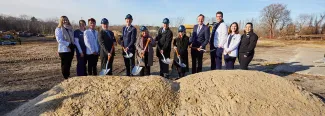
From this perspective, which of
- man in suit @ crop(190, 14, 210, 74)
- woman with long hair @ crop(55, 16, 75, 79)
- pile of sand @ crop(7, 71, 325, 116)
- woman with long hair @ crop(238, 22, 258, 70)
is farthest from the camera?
man in suit @ crop(190, 14, 210, 74)

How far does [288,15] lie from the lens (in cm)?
5309

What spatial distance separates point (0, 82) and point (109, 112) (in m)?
5.20

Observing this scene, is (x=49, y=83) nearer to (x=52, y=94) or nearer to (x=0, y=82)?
(x=0, y=82)

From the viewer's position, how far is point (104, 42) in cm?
567

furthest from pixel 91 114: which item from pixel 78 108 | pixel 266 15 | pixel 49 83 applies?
pixel 266 15

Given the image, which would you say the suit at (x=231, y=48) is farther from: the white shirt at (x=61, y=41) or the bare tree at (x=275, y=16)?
the bare tree at (x=275, y=16)

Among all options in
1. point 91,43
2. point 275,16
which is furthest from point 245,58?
point 275,16

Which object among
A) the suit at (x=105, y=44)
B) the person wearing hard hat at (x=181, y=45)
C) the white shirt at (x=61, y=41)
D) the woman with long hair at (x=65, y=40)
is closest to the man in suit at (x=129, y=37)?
the suit at (x=105, y=44)

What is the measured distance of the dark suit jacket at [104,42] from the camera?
5.64 m

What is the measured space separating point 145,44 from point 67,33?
1.73 metres

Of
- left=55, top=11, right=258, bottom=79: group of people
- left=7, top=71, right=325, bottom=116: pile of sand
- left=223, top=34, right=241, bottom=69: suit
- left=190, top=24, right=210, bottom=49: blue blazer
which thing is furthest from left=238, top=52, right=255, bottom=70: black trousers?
left=7, top=71, right=325, bottom=116: pile of sand

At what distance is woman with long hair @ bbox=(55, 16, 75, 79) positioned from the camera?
17.3ft

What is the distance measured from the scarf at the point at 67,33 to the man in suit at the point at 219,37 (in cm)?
318

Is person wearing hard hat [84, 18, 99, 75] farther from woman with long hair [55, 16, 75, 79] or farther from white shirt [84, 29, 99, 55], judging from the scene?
woman with long hair [55, 16, 75, 79]
